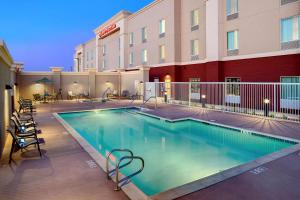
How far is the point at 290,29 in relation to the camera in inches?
568

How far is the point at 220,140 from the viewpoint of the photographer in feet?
32.6

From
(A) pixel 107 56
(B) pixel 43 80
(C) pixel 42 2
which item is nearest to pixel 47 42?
(C) pixel 42 2

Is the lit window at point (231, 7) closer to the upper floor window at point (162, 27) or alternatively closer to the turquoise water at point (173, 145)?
the upper floor window at point (162, 27)

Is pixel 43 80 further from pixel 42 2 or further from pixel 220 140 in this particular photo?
A: pixel 42 2

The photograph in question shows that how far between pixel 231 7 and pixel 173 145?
12.9 m

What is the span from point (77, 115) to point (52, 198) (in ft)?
39.3

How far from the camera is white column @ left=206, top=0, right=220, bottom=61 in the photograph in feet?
59.9

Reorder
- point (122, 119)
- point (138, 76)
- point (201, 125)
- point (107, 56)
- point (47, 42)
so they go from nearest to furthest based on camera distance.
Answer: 1. point (201, 125)
2. point (122, 119)
3. point (138, 76)
4. point (107, 56)
5. point (47, 42)

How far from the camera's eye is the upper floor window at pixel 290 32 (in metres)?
14.1

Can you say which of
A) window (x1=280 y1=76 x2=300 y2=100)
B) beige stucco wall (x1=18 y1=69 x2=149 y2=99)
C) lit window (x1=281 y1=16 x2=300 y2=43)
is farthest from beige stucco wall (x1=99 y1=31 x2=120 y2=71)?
window (x1=280 y1=76 x2=300 y2=100)

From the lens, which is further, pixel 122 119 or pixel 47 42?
pixel 47 42

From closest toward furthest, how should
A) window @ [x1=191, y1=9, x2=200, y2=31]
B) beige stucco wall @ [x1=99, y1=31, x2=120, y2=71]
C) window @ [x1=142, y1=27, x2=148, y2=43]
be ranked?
window @ [x1=191, y1=9, x2=200, y2=31]
window @ [x1=142, y1=27, x2=148, y2=43]
beige stucco wall @ [x1=99, y1=31, x2=120, y2=71]

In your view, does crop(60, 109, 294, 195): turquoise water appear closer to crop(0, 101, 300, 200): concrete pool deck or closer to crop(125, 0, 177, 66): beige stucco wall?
crop(0, 101, 300, 200): concrete pool deck

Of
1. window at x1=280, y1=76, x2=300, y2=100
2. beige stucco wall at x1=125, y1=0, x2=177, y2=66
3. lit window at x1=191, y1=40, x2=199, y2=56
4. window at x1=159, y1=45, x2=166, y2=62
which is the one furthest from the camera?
window at x1=159, y1=45, x2=166, y2=62
